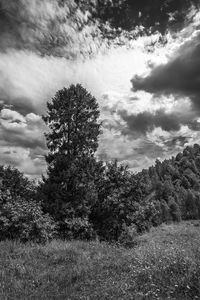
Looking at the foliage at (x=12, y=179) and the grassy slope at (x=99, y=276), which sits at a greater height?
the foliage at (x=12, y=179)

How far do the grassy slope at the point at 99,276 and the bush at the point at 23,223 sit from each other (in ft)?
12.8

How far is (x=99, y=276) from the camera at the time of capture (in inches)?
276

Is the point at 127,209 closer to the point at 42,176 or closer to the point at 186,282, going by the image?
the point at 42,176

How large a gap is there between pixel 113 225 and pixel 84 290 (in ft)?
40.9

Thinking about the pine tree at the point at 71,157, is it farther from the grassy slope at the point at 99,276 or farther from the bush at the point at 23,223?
the grassy slope at the point at 99,276

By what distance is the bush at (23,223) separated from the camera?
1308 cm

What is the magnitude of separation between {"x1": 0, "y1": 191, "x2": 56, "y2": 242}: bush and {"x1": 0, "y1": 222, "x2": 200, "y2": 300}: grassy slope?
3899 millimetres

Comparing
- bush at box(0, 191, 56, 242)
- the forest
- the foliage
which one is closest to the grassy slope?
bush at box(0, 191, 56, 242)

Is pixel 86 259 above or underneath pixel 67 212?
underneath

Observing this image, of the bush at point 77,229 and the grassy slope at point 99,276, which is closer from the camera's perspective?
the grassy slope at point 99,276

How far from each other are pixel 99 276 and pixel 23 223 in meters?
7.31

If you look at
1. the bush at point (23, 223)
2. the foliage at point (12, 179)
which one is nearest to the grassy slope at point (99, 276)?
the bush at point (23, 223)

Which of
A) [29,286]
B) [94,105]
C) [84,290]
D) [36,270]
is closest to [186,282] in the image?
[84,290]

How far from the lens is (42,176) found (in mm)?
20047
